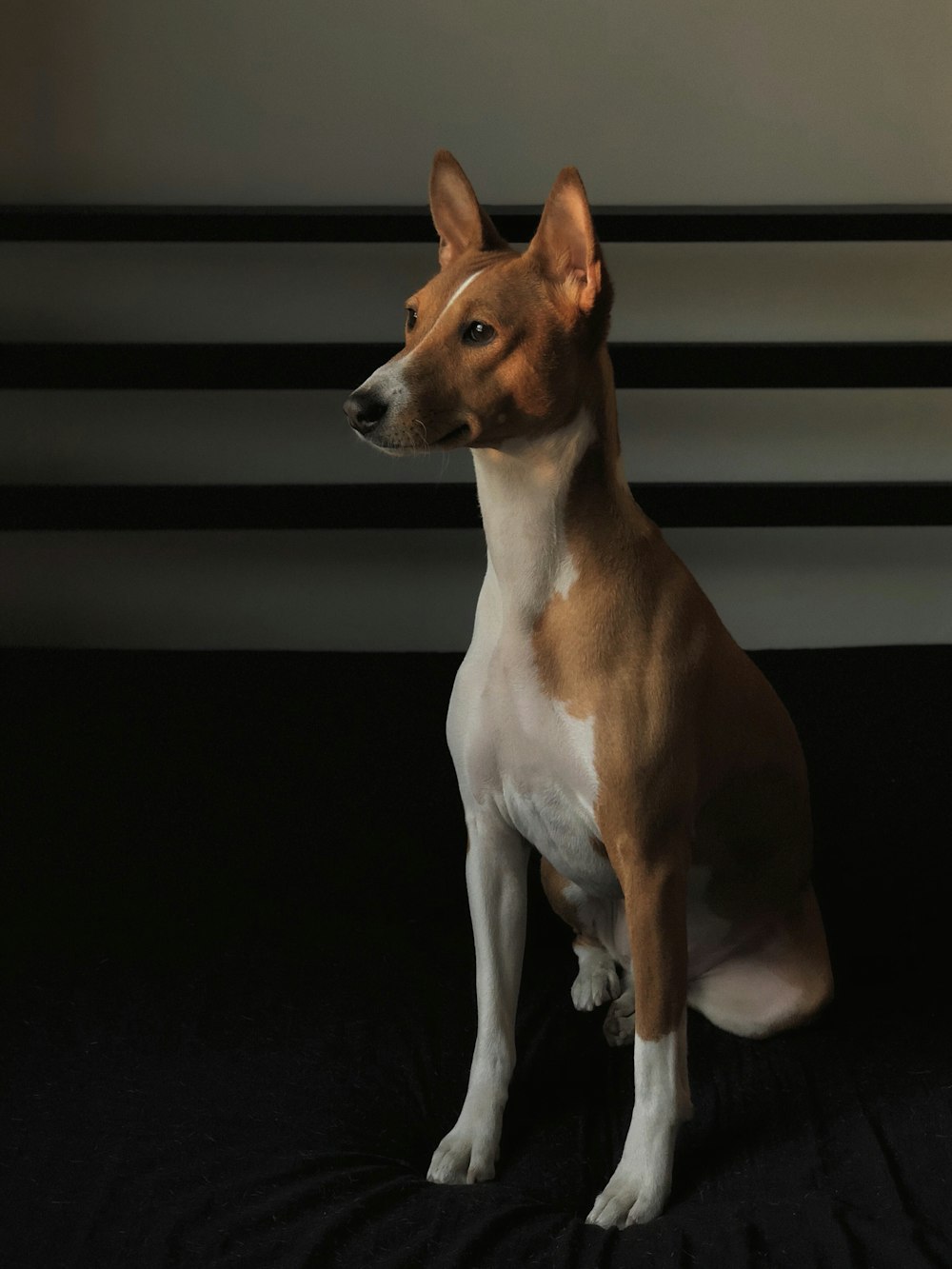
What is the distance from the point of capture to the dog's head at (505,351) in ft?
4.09

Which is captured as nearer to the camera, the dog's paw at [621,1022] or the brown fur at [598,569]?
the brown fur at [598,569]

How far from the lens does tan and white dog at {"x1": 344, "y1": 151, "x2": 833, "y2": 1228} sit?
1.29 metres

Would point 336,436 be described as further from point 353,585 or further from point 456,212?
point 456,212

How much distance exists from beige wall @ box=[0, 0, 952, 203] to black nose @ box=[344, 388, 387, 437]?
140 centimetres

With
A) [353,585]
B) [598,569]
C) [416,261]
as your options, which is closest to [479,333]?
[598,569]

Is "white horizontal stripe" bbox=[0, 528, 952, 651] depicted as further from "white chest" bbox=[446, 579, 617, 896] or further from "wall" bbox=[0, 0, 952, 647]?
"white chest" bbox=[446, 579, 617, 896]

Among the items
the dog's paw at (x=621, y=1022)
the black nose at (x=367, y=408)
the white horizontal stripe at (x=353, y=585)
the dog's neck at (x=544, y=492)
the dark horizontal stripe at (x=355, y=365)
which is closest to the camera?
the black nose at (x=367, y=408)

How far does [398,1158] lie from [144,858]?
67 cm

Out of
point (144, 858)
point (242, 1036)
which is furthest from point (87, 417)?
point (242, 1036)

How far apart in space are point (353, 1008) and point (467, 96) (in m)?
1.64

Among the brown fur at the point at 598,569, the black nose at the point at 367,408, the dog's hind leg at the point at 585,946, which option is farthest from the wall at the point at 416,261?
the black nose at the point at 367,408

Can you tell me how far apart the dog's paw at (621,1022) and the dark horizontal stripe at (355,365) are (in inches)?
46.9

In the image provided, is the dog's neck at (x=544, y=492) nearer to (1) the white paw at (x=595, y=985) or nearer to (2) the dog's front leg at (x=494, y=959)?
(2) the dog's front leg at (x=494, y=959)

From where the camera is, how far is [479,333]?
129 centimetres
